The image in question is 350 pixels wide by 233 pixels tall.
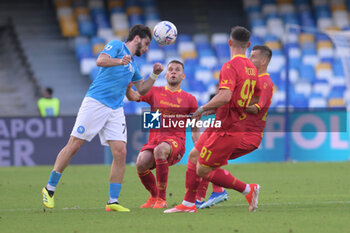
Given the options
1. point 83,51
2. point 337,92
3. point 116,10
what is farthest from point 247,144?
point 116,10

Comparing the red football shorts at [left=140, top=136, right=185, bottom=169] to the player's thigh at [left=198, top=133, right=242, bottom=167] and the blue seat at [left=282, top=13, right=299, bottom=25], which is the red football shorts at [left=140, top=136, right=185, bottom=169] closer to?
the player's thigh at [left=198, top=133, right=242, bottom=167]

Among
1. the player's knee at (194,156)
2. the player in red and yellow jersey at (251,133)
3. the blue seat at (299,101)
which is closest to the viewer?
the player's knee at (194,156)

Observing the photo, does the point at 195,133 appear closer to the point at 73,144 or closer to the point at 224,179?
the point at 224,179

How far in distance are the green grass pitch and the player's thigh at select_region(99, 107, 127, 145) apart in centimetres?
84

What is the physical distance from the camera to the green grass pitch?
6832mm

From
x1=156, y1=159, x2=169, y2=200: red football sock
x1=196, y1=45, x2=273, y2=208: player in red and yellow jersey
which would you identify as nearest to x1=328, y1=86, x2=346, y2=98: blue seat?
x1=196, y1=45, x2=273, y2=208: player in red and yellow jersey

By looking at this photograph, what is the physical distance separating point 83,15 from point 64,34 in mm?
1102

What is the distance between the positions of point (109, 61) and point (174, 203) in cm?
213

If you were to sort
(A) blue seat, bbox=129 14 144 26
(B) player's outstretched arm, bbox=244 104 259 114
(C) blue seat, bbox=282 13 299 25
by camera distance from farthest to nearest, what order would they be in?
(C) blue seat, bbox=282 13 299 25
(A) blue seat, bbox=129 14 144 26
(B) player's outstretched arm, bbox=244 104 259 114

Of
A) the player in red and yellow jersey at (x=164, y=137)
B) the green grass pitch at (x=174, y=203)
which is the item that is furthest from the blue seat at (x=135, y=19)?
the player in red and yellow jersey at (x=164, y=137)

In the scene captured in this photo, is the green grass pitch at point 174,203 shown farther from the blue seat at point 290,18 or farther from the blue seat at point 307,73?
the blue seat at point 290,18

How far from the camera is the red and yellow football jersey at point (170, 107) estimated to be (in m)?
9.30

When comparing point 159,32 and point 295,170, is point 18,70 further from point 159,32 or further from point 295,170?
point 159,32

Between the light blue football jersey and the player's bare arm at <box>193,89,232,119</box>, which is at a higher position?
the light blue football jersey
